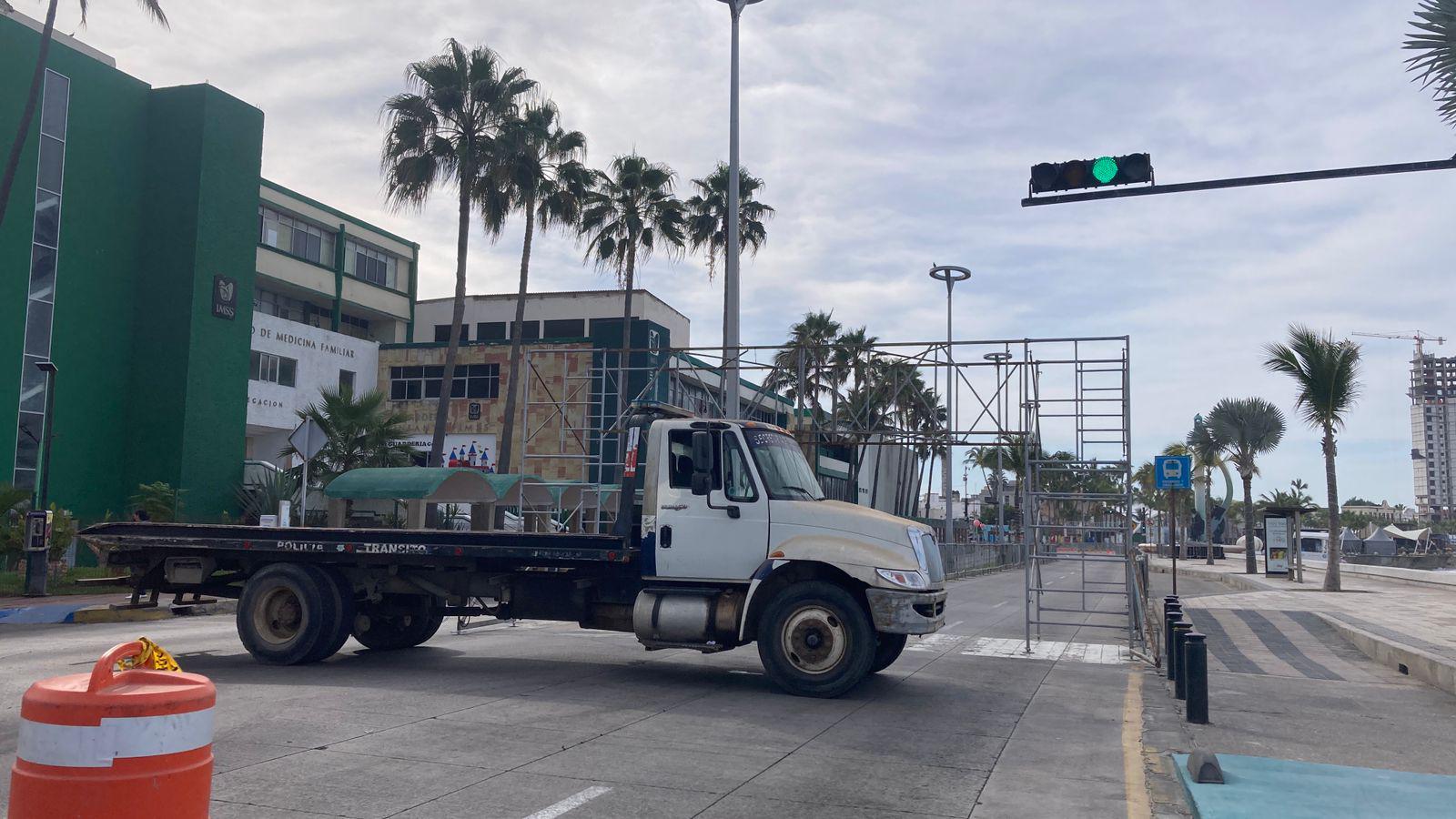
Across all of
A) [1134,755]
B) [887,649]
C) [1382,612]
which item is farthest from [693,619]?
[1382,612]

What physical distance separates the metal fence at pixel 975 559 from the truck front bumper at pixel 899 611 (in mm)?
25384

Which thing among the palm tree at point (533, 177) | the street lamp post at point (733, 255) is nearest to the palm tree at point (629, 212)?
the palm tree at point (533, 177)

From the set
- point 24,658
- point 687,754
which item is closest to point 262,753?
point 687,754

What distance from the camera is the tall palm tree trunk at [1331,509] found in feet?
90.2

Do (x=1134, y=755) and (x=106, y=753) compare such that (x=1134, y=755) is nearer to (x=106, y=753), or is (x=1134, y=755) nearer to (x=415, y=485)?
(x=106, y=753)

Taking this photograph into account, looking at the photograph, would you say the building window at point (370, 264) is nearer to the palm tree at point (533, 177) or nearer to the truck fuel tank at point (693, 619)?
the palm tree at point (533, 177)

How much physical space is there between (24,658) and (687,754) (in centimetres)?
899

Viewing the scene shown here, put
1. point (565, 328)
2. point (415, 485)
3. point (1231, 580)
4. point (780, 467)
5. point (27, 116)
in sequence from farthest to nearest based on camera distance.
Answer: point (565, 328) < point (1231, 580) < point (27, 116) < point (415, 485) < point (780, 467)

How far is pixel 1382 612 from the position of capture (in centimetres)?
2114

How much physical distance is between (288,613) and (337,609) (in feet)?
2.12

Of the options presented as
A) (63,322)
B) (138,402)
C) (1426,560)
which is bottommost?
(1426,560)

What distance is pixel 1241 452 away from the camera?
159ft

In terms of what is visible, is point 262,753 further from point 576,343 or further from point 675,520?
point 576,343

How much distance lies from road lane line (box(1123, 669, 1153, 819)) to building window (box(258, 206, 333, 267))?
146ft
